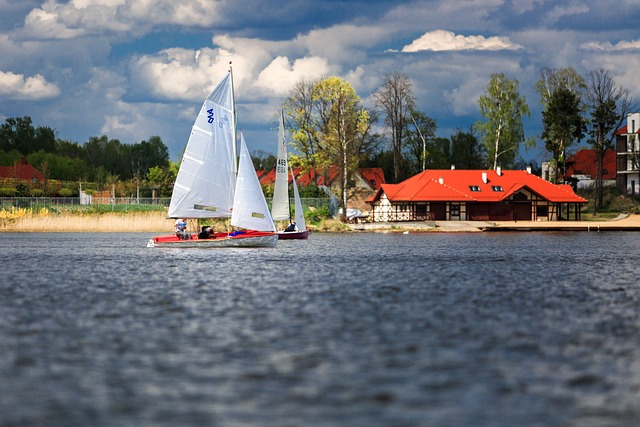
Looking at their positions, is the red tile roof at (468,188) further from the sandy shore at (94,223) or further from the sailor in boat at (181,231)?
the sailor in boat at (181,231)

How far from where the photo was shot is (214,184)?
57344 mm

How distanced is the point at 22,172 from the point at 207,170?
10079 cm

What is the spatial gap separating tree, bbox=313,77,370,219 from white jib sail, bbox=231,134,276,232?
4662 cm

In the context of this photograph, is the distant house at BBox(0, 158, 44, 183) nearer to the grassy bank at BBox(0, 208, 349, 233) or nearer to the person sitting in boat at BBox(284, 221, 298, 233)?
the grassy bank at BBox(0, 208, 349, 233)

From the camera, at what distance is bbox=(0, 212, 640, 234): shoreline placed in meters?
88.7

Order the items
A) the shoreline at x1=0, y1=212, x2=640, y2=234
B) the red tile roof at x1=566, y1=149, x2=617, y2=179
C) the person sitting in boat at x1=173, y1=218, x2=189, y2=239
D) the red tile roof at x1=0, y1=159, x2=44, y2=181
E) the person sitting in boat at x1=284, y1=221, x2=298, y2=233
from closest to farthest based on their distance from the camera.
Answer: the person sitting in boat at x1=173, y1=218, x2=189, y2=239 < the person sitting in boat at x1=284, y1=221, x2=298, y2=233 < the shoreline at x1=0, y1=212, x2=640, y2=234 < the red tile roof at x1=0, y1=159, x2=44, y2=181 < the red tile roof at x1=566, y1=149, x2=617, y2=179

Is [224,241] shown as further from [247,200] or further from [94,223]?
[94,223]

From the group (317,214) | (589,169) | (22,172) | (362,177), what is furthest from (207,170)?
(589,169)

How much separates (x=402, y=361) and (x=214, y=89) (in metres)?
40.4

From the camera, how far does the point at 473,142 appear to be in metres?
155

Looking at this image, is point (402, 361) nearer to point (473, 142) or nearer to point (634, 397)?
point (634, 397)

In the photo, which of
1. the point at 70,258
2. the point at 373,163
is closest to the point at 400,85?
the point at 373,163

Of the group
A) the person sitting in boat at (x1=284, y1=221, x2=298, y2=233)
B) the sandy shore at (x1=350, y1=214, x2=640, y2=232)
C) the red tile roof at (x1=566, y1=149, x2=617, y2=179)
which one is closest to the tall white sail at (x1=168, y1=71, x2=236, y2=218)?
the person sitting in boat at (x1=284, y1=221, x2=298, y2=233)

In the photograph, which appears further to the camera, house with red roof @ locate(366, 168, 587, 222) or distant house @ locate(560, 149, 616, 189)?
distant house @ locate(560, 149, 616, 189)
